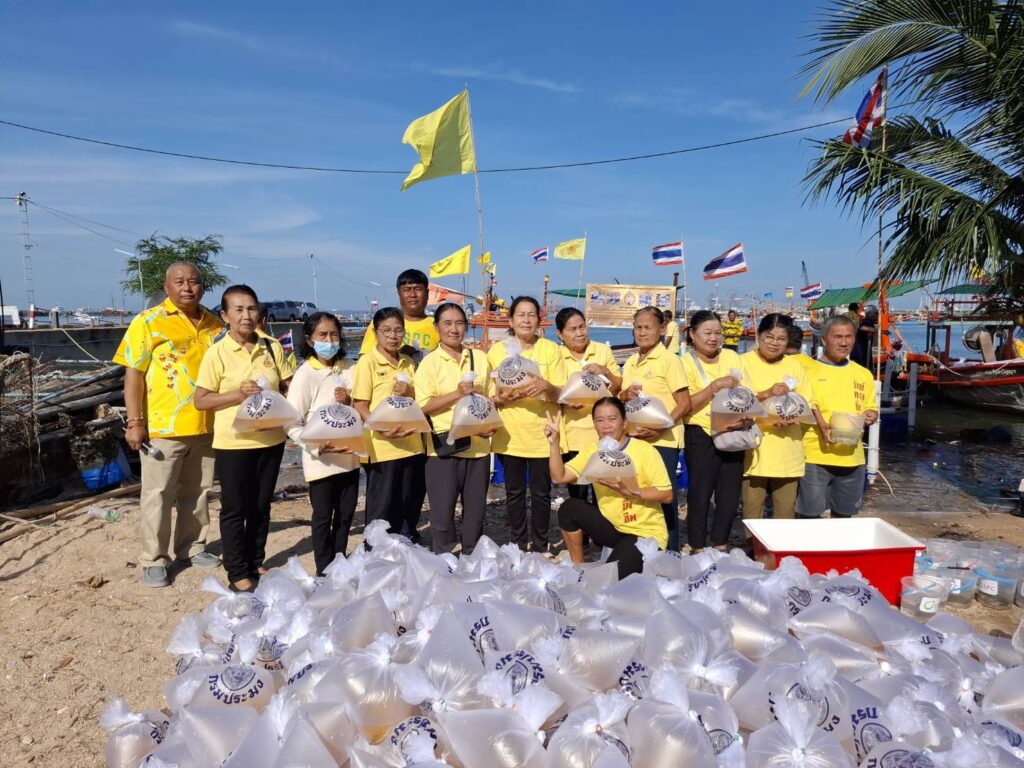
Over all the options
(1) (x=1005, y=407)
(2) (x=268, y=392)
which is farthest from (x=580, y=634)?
(1) (x=1005, y=407)

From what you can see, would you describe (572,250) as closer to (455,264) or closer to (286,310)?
(455,264)

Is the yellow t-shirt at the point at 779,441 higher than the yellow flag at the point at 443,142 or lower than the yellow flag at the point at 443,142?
lower

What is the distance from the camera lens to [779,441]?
14.0ft

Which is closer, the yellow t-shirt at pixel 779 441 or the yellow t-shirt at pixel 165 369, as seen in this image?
the yellow t-shirt at pixel 165 369

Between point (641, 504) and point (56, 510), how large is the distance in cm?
517

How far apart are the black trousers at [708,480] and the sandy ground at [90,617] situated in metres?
1.52

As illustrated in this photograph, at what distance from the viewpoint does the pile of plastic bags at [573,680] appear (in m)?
1.93

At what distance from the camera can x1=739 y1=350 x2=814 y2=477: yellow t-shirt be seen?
A: 14.0 ft

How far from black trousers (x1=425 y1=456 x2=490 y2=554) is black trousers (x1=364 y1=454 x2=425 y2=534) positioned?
13 centimetres

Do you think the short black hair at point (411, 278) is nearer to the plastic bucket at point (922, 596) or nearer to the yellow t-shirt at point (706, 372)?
the yellow t-shirt at point (706, 372)

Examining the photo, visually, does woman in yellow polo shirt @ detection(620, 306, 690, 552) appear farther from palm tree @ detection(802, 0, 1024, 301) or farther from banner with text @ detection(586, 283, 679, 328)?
banner with text @ detection(586, 283, 679, 328)

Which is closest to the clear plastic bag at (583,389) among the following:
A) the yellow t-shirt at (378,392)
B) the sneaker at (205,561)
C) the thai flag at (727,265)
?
the yellow t-shirt at (378,392)

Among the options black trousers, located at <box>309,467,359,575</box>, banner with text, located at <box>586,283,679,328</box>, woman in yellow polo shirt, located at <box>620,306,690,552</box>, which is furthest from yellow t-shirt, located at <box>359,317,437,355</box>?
banner with text, located at <box>586,283,679,328</box>

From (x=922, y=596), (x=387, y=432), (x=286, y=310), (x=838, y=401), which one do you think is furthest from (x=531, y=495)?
(x=286, y=310)
